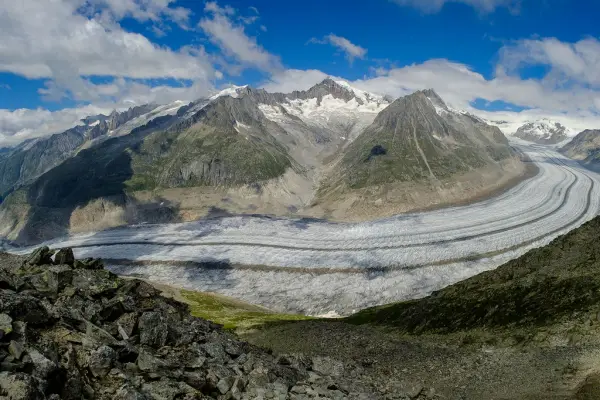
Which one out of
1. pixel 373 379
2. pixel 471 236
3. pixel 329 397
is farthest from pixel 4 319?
pixel 471 236

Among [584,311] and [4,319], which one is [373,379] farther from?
[4,319]

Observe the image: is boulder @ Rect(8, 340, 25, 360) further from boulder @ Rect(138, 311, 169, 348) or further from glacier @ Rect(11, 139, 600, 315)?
glacier @ Rect(11, 139, 600, 315)

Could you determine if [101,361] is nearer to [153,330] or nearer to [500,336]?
[153,330]

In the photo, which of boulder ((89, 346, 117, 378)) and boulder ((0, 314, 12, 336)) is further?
boulder ((89, 346, 117, 378))

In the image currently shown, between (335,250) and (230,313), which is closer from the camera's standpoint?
(230,313)

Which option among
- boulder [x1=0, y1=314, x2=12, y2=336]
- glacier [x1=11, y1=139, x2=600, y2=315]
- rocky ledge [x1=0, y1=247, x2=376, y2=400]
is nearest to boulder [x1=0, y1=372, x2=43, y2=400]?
rocky ledge [x1=0, y1=247, x2=376, y2=400]

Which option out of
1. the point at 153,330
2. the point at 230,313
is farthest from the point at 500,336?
the point at 230,313

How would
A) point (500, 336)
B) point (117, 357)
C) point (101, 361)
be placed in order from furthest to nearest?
point (500, 336) → point (117, 357) → point (101, 361)

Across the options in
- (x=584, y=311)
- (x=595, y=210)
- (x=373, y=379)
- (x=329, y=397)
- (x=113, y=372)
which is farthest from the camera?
(x=595, y=210)

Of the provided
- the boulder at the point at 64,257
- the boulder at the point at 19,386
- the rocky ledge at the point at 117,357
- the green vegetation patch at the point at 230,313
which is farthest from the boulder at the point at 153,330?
the green vegetation patch at the point at 230,313
